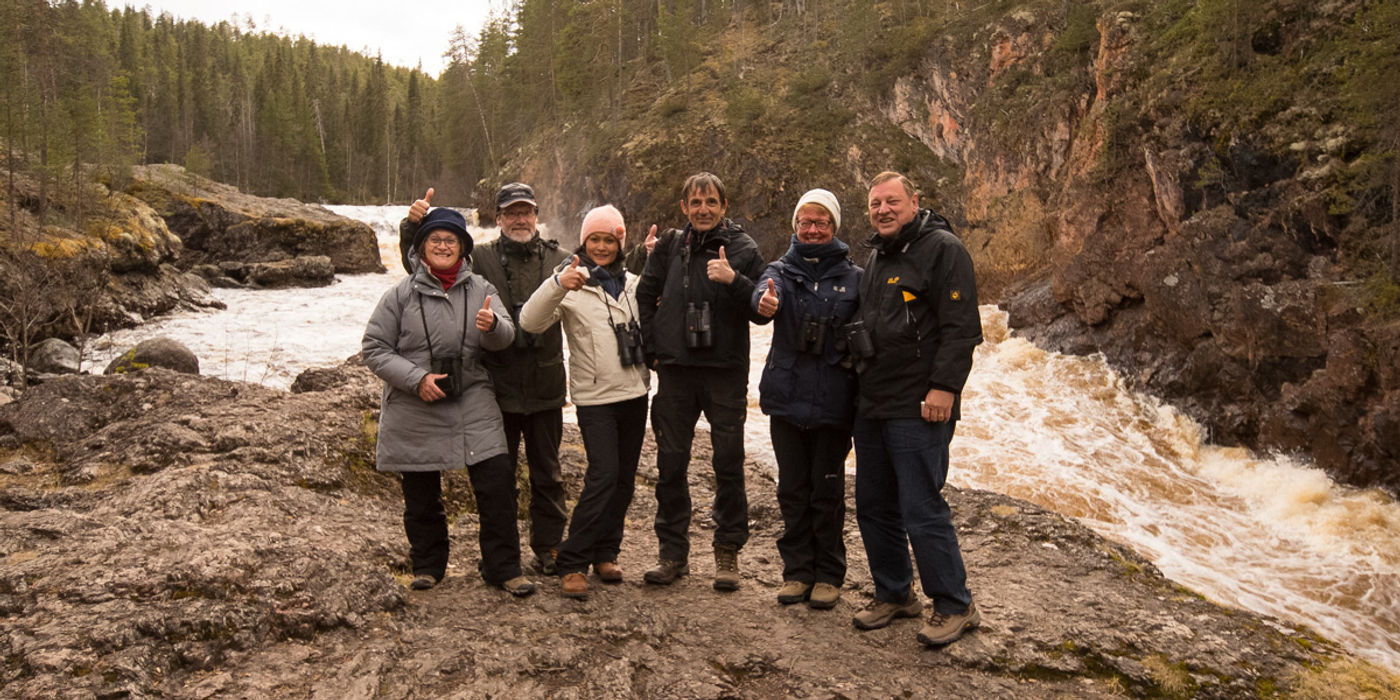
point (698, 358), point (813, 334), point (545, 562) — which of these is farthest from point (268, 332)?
point (813, 334)

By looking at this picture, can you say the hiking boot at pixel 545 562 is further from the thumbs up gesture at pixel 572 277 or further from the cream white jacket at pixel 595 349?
the thumbs up gesture at pixel 572 277

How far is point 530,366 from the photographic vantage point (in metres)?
4.44

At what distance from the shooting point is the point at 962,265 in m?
3.76

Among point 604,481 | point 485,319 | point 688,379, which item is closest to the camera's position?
point 485,319

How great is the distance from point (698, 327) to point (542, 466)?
1.21 m

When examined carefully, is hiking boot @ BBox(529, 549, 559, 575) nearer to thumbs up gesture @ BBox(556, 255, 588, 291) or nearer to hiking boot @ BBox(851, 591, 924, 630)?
thumbs up gesture @ BBox(556, 255, 588, 291)

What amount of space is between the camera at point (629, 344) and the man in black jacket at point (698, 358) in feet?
0.31

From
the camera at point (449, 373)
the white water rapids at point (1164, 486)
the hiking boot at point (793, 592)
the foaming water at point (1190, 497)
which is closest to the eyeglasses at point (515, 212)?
the camera at point (449, 373)

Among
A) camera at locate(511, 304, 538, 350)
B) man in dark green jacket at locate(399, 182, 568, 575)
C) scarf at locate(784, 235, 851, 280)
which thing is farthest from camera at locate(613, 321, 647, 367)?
scarf at locate(784, 235, 851, 280)

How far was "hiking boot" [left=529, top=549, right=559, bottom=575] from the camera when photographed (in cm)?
460

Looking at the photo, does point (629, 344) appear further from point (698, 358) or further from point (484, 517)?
point (484, 517)

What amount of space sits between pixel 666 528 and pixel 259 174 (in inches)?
2727

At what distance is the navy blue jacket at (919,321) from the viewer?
12.1ft

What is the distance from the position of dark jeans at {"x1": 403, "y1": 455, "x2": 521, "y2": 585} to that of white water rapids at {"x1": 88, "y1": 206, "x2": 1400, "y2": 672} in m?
7.11
